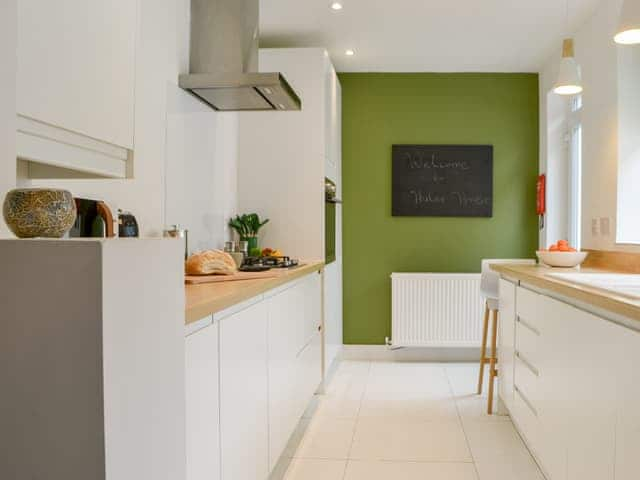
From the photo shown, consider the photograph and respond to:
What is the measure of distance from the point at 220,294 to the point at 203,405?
13.6 inches

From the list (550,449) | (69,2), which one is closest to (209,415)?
(69,2)

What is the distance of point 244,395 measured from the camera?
2.05 metres

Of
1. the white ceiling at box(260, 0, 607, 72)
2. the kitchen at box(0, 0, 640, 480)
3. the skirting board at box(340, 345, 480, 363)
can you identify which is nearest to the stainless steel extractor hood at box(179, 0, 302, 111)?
the kitchen at box(0, 0, 640, 480)

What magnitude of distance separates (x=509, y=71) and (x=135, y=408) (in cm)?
498

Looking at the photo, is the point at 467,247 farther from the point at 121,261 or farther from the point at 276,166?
the point at 121,261

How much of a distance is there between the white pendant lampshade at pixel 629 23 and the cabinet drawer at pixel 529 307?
1081 millimetres

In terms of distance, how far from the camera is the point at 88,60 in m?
1.60

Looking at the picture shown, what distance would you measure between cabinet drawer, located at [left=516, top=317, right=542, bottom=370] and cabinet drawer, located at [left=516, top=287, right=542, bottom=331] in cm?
3

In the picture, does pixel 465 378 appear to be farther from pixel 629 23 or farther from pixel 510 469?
pixel 629 23

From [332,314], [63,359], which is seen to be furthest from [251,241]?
[63,359]

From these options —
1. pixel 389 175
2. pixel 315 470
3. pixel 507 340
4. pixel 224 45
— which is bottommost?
pixel 315 470

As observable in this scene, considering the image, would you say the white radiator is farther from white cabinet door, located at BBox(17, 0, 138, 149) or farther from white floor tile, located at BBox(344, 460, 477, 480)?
white cabinet door, located at BBox(17, 0, 138, 149)

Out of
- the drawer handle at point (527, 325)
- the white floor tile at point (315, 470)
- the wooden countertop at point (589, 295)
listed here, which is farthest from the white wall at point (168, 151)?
the drawer handle at point (527, 325)

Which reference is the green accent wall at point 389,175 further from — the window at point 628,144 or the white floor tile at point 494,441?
the white floor tile at point 494,441
